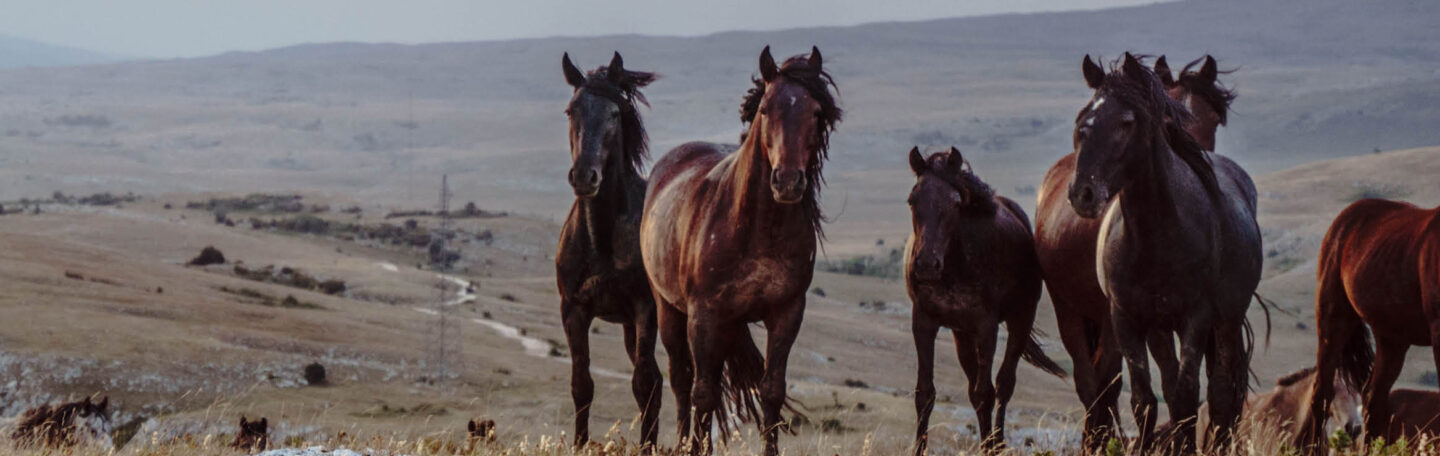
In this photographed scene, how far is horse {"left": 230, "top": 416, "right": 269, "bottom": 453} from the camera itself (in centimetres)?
→ 1013

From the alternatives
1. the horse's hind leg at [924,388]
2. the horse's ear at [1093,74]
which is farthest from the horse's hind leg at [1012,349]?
the horse's ear at [1093,74]

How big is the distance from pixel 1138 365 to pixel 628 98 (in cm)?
394

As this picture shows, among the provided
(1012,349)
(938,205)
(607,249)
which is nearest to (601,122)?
(607,249)

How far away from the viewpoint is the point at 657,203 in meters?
9.39

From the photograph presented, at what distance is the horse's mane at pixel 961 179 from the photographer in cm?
961

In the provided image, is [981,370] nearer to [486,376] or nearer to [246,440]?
[246,440]

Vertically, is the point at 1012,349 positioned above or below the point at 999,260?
below

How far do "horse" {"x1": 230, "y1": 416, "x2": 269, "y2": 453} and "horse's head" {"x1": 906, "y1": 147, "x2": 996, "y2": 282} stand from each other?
4.23 m

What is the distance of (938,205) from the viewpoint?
930 centimetres

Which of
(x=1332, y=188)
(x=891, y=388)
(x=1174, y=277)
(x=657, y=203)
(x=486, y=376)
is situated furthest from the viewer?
(x=1332, y=188)

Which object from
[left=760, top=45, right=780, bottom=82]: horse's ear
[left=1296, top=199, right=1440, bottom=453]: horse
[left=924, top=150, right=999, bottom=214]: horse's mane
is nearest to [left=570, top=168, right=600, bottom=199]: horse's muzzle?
[left=760, top=45, right=780, bottom=82]: horse's ear

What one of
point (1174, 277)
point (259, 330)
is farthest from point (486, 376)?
point (1174, 277)

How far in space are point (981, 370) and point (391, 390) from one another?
49.4 ft

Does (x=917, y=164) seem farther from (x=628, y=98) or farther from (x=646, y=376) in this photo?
(x=646, y=376)
